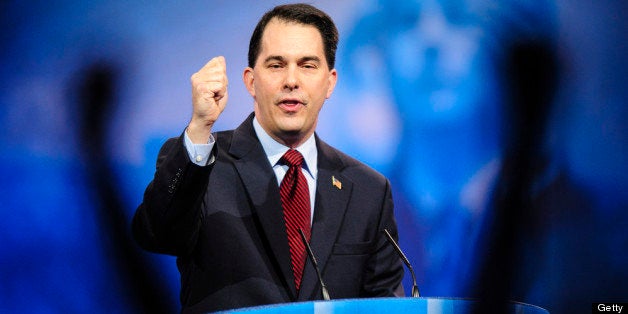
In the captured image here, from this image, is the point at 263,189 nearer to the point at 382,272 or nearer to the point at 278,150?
the point at 278,150

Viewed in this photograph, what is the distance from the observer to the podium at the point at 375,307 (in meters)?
0.80

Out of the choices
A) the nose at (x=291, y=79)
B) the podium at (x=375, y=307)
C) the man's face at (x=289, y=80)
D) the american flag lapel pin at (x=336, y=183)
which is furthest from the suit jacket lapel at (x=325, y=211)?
the podium at (x=375, y=307)

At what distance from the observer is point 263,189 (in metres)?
1.77

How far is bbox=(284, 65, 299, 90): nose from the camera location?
5.90ft

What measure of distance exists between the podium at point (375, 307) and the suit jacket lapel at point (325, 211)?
2.63 ft

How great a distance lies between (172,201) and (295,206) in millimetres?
438

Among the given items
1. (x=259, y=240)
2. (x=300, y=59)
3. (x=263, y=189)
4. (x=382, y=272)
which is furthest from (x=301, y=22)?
(x=382, y=272)

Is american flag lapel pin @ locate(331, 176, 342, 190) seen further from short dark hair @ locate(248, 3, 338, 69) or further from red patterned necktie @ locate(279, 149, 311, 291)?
short dark hair @ locate(248, 3, 338, 69)

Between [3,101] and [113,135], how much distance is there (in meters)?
0.32

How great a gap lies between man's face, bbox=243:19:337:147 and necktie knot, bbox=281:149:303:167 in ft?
0.15

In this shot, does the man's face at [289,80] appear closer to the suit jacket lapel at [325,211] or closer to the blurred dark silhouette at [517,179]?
the suit jacket lapel at [325,211]

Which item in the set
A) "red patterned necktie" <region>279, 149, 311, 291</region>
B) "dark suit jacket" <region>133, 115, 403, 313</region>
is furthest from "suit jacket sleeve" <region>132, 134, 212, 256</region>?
"red patterned necktie" <region>279, 149, 311, 291</region>

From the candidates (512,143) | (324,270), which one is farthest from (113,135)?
(512,143)

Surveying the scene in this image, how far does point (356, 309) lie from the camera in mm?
804
